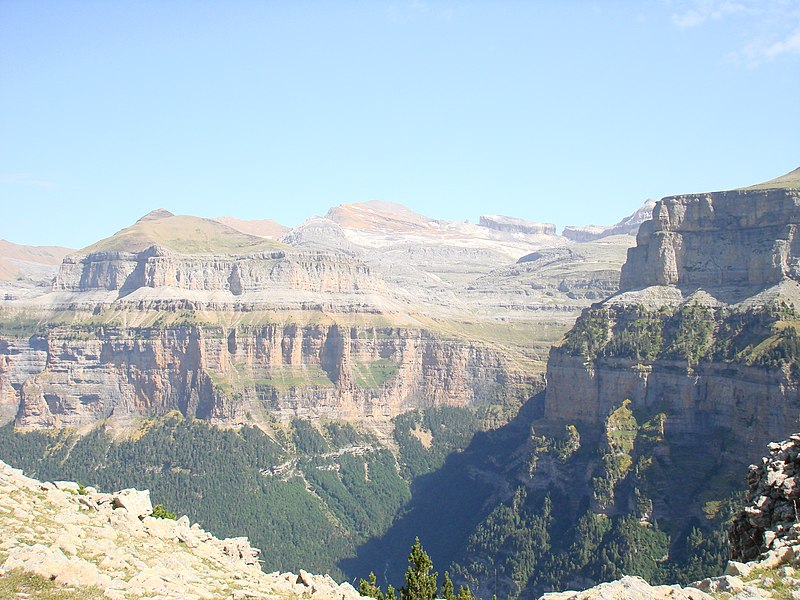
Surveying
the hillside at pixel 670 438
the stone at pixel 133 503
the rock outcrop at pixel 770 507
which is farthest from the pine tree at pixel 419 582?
the hillside at pixel 670 438

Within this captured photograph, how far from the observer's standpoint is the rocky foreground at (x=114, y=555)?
4706 cm

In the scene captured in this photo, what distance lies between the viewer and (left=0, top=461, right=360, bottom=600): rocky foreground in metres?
47.1

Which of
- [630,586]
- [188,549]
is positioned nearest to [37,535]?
[188,549]

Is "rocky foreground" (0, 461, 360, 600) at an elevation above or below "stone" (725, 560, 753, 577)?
below

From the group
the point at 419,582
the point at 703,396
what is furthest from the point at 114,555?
the point at 703,396

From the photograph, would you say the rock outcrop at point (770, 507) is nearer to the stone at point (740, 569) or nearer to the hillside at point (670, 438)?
the stone at point (740, 569)

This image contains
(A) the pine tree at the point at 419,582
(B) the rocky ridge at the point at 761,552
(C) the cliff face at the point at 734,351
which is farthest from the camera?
(C) the cliff face at the point at 734,351

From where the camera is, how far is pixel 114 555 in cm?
5206

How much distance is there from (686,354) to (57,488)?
143497mm

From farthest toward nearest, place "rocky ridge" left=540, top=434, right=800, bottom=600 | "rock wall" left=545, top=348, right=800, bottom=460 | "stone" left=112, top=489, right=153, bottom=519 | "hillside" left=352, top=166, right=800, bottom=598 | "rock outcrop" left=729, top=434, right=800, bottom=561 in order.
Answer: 1. "hillside" left=352, top=166, right=800, bottom=598
2. "rock wall" left=545, top=348, right=800, bottom=460
3. "stone" left=112, top=489, right=153, bottom=519
4. "rock outcrop" left=729, top=434, right=800, bottom=561
5. "rocky ridge" left=540, top=434, right=800, bottom=600

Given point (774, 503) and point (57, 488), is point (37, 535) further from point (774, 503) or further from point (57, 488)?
point (774, 503)

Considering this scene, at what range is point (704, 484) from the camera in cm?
16525

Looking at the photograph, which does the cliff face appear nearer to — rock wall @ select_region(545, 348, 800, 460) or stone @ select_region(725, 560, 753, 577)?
rock wall @ select_region(545, 348, 800, 460)

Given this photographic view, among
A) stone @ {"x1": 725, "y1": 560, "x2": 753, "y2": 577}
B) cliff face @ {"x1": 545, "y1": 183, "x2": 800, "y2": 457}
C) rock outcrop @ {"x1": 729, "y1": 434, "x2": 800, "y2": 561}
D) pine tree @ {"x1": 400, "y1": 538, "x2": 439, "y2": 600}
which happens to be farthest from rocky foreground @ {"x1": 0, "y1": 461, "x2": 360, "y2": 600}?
cliff face @ {"x1": 545, "y1": 183, "x2": 800, "y2": 457}
